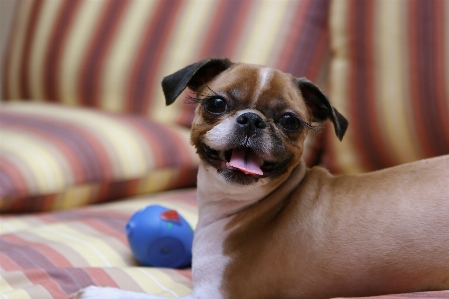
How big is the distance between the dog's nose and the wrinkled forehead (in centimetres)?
6

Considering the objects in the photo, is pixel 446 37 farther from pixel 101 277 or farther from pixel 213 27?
pixel 101 277

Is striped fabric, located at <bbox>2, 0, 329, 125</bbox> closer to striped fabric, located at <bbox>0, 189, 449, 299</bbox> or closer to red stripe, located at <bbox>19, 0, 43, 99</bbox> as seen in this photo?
red stripe, located at <bbox>19, 0, 43, 99</bbox>

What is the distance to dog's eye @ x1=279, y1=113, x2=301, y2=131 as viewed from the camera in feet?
4.23

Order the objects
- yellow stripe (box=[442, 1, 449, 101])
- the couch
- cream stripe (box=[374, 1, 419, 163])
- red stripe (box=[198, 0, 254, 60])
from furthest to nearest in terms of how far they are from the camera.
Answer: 1. red stripe (box=[198, 0, 254, 60])
2. cream stripe (box=[374, 1, 419, 163])
3. yellow stripe (box=[442, 1, 449, 101])
4. the couch

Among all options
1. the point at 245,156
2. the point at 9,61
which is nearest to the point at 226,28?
the point at 245,156

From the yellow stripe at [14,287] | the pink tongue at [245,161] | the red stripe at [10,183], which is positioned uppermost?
the pink tongue at [245,161]

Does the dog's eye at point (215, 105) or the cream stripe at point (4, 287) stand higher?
the dog's eye at point (215, 105)

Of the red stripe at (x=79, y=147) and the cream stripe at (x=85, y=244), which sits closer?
the cream stripe at (x=85, y=244)

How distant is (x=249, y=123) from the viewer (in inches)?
47.7

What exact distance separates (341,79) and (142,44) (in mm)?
970

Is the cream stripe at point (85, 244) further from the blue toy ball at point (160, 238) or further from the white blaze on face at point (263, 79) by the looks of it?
the white blaze on face at point (263, 79)

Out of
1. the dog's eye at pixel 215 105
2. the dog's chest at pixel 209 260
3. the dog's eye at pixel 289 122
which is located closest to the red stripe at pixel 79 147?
the dog's chest at pixel 209 260

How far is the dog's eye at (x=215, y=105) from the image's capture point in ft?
4.26

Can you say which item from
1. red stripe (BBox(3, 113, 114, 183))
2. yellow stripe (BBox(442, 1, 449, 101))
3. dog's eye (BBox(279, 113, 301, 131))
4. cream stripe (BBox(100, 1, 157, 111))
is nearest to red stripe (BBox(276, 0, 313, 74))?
yellow stripe (BBox(442, 1, 449, 101))
